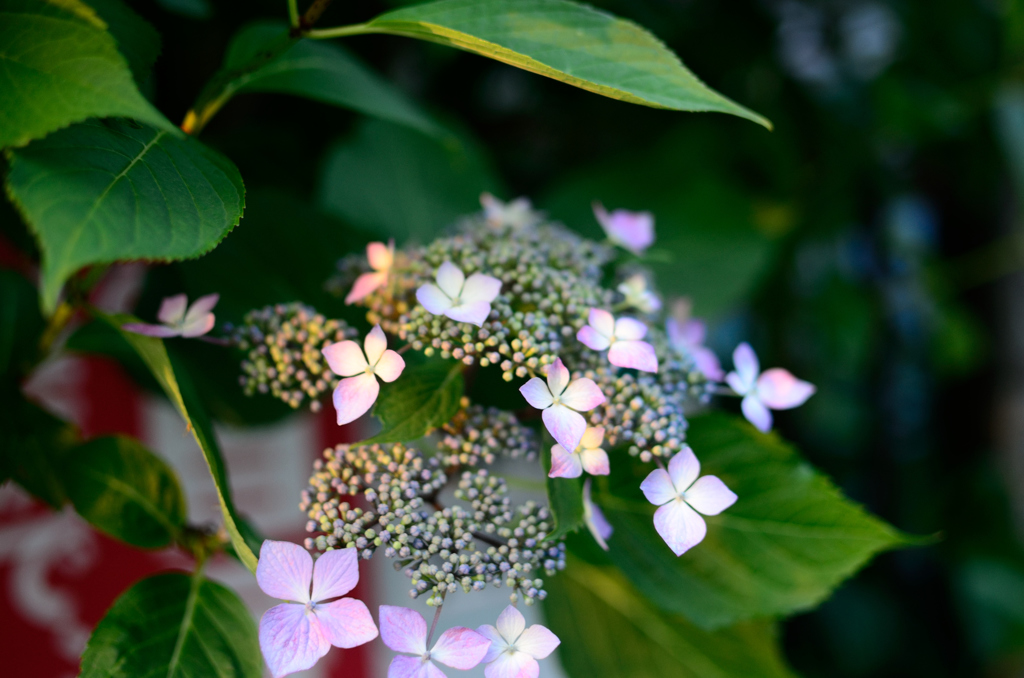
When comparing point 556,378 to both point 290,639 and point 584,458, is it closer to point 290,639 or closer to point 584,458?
point 584,458

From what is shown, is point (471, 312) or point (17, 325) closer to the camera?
point (471, 312)

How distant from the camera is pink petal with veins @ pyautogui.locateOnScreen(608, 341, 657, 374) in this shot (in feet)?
1.10

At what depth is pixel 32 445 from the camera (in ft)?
1.38

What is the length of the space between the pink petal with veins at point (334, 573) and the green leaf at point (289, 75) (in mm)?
291

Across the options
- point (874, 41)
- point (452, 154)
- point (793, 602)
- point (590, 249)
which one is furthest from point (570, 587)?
point (874, 41)

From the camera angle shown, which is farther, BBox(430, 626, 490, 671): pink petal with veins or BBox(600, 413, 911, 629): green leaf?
BBox(600, 413, 911, 629): green leaf

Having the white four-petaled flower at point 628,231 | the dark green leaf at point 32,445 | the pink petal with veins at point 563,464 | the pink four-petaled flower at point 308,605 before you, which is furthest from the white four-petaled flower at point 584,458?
the dark green leaf at point 32,445

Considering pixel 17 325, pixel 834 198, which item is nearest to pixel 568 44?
pixel 17 325

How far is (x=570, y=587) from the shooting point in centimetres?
57

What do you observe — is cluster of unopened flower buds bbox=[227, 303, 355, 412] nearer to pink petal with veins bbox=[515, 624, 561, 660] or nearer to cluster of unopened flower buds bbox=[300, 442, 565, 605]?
cluster of unopened flower buds bbox=[300, 442, 565, 605]

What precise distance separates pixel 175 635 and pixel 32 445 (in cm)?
16

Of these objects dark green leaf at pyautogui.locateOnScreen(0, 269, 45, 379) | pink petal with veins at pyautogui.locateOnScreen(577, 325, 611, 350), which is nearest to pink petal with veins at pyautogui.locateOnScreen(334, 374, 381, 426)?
pink petal with veins at pyautogui.locateOnScreen(577, 325, 611, 350)

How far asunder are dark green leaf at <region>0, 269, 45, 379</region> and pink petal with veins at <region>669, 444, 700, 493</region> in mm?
463

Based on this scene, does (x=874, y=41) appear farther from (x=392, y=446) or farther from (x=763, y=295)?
(x=392, y=446)
